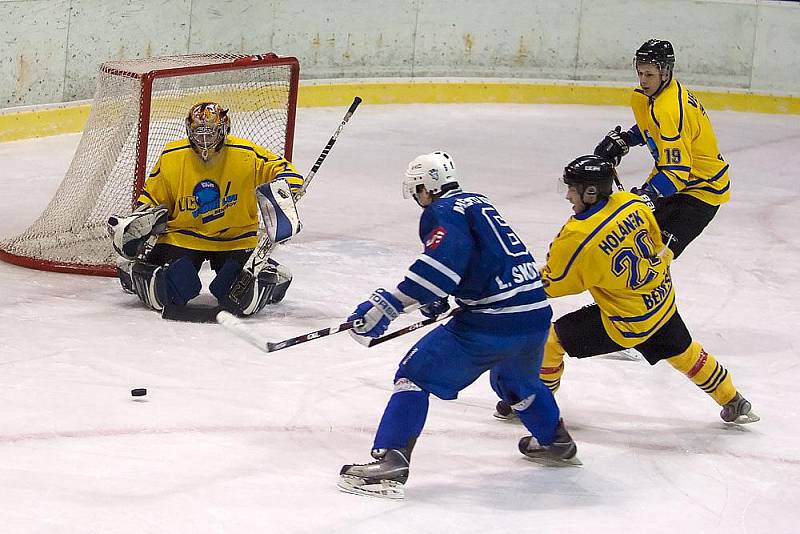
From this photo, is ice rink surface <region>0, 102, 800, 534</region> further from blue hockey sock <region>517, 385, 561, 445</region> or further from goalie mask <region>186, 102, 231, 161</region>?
goalie mask <region>186, 102, 231, 161</region>

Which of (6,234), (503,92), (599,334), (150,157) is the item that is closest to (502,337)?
(599,334)

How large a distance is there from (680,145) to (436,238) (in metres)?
1.62

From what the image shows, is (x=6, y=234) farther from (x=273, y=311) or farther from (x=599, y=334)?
(x=599, y=334)

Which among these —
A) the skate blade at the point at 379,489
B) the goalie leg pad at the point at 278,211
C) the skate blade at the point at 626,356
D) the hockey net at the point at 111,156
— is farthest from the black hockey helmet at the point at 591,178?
the hockey net at the point at 111,156

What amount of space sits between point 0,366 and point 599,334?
1.85 m

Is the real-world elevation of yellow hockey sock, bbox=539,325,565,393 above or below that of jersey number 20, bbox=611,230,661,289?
below

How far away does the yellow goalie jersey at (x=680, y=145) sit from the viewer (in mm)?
4602

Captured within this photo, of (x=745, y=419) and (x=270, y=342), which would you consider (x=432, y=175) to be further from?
(x=745, y=419)

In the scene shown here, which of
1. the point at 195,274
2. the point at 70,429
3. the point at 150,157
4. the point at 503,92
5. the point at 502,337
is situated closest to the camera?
the point at 502,337

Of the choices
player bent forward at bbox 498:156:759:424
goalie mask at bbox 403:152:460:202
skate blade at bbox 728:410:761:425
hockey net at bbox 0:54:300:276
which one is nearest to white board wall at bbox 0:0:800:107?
hockey net at bbox 0:54:300:276

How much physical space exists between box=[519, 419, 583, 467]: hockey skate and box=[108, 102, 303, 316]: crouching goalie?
4.81 ft

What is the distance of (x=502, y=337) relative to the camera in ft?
11.1

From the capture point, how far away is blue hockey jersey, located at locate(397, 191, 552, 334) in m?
3.27

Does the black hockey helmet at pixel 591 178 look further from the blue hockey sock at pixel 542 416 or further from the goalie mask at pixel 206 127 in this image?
the goalie mask at pixel 206 127
